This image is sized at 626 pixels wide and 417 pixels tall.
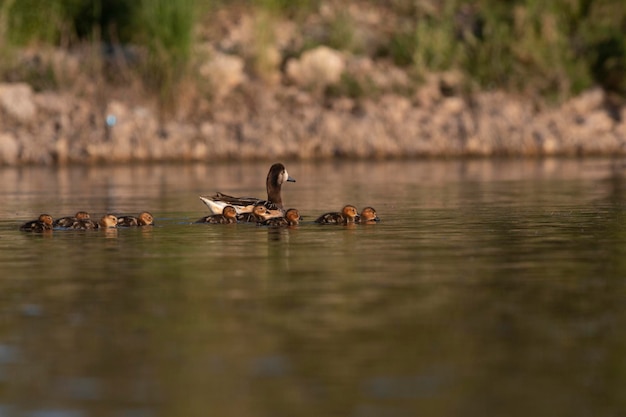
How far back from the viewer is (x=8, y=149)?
125 ft

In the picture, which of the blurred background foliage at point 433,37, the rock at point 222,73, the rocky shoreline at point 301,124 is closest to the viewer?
the rocky shoreline at point 301,124

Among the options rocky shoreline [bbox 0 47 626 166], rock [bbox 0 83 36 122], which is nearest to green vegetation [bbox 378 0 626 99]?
rocky shoreline [bbox 0 47 626 166]

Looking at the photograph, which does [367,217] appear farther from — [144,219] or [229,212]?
[144,219]

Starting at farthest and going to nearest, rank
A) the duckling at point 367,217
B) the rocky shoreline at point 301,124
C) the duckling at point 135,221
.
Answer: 1. the rocky shoreline at point 301,124
2. the duckling at point 367,217
3. the duckling at point 135,221

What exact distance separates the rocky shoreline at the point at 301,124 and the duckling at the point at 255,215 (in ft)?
63.2

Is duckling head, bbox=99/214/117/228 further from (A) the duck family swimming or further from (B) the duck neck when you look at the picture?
(B) the duck neck

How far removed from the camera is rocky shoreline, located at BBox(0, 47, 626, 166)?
3891cm

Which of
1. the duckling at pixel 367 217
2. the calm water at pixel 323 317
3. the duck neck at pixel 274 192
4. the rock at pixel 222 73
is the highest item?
the rock at pixel 222 73

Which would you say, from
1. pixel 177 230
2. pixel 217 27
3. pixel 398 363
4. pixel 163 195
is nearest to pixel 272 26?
pixel 217 27

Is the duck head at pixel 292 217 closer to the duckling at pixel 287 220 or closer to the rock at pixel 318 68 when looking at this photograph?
the duckling at pixel 287 220

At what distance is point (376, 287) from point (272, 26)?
31.6 metres

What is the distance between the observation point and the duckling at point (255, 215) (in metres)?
19.4

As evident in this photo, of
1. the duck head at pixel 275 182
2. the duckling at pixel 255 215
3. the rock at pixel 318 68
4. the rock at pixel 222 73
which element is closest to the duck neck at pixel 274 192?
the duck head at pixel 275 182

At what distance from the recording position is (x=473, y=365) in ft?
29.2
